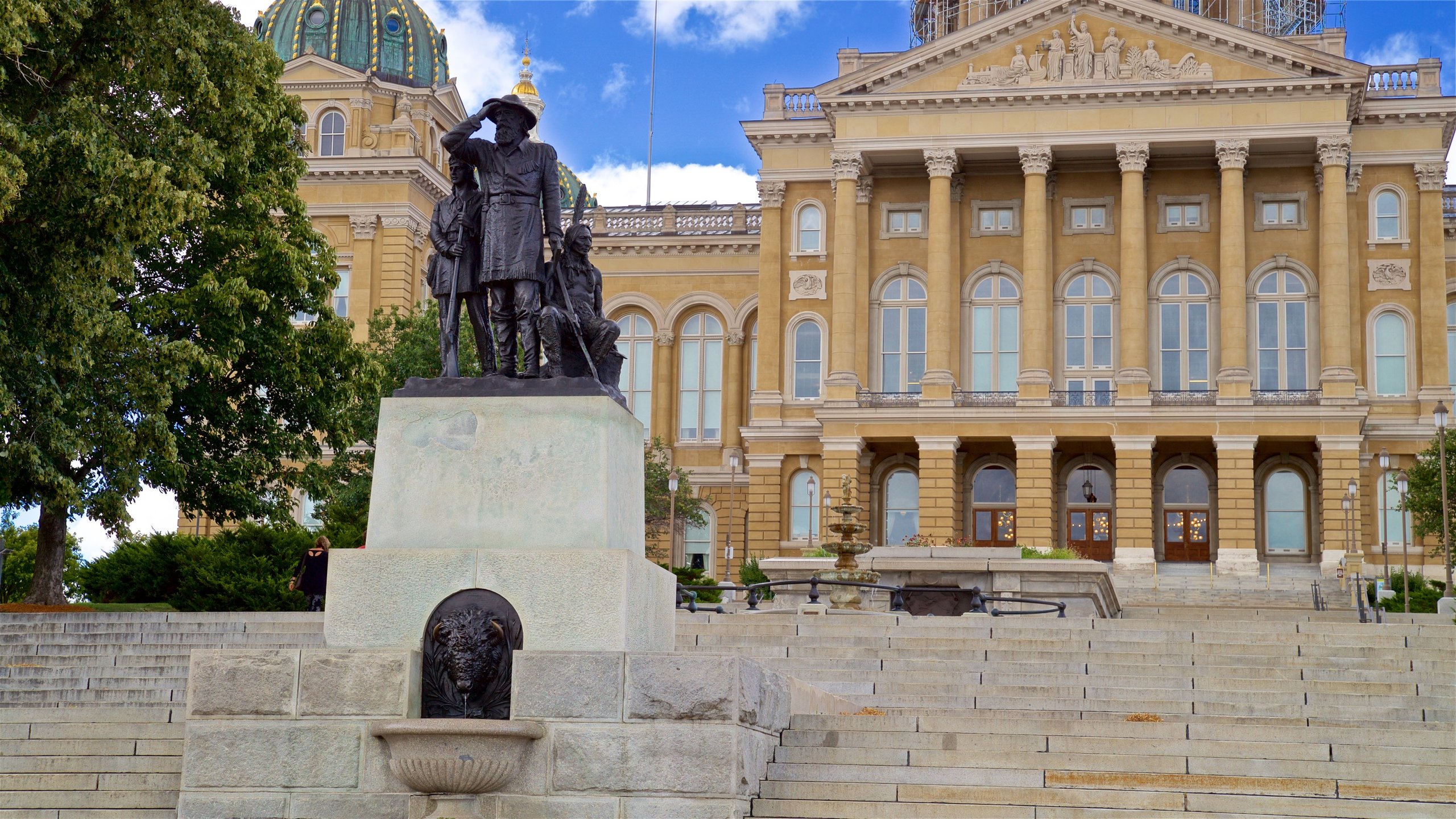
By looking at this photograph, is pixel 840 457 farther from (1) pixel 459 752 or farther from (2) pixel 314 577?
(1) pixel 459 752

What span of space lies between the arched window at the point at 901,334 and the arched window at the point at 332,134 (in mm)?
21076

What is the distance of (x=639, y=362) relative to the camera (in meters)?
66.9

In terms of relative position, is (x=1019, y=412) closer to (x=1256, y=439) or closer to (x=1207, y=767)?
(x=1256, y=439)

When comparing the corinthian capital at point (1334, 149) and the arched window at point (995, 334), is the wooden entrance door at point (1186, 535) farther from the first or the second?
the corinthian capital at point (1334, 149)

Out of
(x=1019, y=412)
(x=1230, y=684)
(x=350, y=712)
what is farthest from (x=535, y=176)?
(x=1019, y=412)

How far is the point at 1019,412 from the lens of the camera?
54.4m

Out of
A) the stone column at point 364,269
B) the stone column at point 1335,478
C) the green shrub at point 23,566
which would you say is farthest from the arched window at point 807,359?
the green shrub at point 23,566

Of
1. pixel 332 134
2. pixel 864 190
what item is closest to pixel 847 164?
pixel 864 190

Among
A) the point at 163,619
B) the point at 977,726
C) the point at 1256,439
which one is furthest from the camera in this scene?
the point at 1256,439

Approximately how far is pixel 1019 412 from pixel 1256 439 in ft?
24.0

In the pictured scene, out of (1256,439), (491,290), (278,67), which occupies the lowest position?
(491,290)

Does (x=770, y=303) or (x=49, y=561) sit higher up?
(x=770, y=303)

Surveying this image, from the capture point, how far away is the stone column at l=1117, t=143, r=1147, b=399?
5462cm

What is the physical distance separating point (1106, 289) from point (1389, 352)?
944cm
